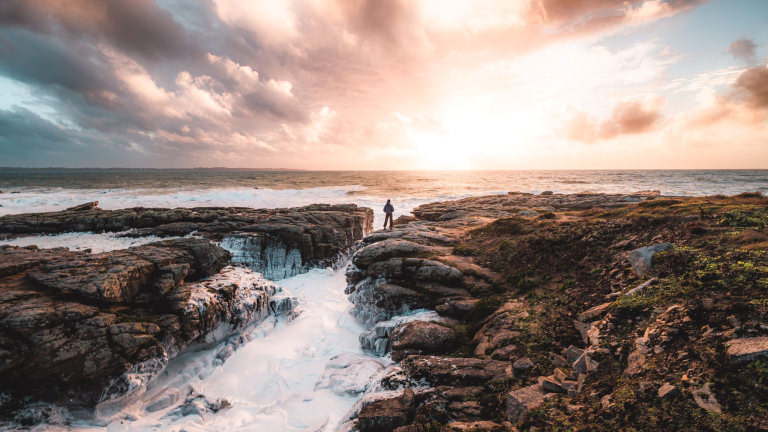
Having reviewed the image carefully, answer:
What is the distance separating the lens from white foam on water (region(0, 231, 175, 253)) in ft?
64.8

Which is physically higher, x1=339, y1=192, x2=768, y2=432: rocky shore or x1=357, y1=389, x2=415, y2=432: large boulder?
x1=339, y1=192, x2=768, y2=432: rocky shore

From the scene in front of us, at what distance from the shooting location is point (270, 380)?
10578 mm

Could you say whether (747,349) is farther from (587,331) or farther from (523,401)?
(523,401)

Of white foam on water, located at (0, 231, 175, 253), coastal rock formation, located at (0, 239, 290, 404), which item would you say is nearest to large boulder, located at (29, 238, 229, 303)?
coastal rock formation, located at (0, 239, 290, 404)

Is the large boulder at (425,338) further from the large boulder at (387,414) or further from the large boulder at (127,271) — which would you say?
the large boulder at (127,271)

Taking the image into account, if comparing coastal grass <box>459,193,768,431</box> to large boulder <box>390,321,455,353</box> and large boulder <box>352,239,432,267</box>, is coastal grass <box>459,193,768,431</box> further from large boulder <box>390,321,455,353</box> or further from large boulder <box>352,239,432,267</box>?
large boulder <box>352,239,432,267</box>

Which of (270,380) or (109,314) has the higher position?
(109,314)

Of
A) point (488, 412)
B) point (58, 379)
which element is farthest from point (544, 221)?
point (58, 379)

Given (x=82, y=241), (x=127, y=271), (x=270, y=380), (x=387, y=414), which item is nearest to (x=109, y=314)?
(x=127, y=271)

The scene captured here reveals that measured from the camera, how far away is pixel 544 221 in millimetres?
16594

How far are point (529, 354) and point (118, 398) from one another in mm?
12033

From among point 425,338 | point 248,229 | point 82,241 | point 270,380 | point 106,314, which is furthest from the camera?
point 248,229

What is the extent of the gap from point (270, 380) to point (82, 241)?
66.9ft

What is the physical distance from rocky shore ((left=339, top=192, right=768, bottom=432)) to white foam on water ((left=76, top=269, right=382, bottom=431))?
172 cm
